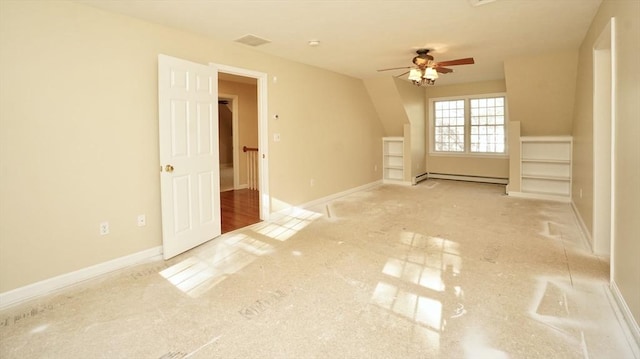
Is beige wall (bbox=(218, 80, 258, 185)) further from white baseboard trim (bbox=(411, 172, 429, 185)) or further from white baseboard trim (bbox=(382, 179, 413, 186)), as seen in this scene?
white baseboard trim (bbox=(411, 172, 429, 185))

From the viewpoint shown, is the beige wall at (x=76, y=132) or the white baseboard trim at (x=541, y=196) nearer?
the beige wall at (x=76, y=132)

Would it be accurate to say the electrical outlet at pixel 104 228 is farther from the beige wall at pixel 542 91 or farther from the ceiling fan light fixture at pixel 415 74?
the beige wall at pixel 542 91

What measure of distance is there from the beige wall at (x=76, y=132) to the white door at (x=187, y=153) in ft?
0.49

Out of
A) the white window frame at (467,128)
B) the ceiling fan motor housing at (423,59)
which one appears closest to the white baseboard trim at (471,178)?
the white window frame at (467,128)

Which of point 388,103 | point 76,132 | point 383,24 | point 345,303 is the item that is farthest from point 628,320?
point 388,103

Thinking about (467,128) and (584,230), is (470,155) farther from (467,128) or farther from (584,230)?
(584,230)

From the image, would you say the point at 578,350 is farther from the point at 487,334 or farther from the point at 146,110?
the point at 146,110

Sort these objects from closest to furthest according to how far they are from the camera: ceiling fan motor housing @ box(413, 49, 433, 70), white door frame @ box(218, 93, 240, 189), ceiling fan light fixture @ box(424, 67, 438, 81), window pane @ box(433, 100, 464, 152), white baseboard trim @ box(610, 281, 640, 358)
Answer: white baseboard trim @ box(610, 281, 640, 358) < ceiling fan light fixture @ box(424, 67, 438, 81) < ceiling fan motor housing @ box(413, 49, 433, 70) < white door frame @ box(218, 93, 240, 189) < window pane @ box(433, 100, 464, 152)

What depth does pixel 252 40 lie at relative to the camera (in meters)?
4.05

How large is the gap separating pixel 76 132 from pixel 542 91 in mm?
6593

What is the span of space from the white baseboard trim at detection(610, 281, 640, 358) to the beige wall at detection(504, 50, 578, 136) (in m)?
3.84

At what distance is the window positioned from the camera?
7.81m

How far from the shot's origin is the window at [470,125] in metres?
7.81

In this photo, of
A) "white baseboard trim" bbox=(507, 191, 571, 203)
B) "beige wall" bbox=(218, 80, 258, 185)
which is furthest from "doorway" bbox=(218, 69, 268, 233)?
"white baseboard trim" bbox=(507, 191, 571, 203)
